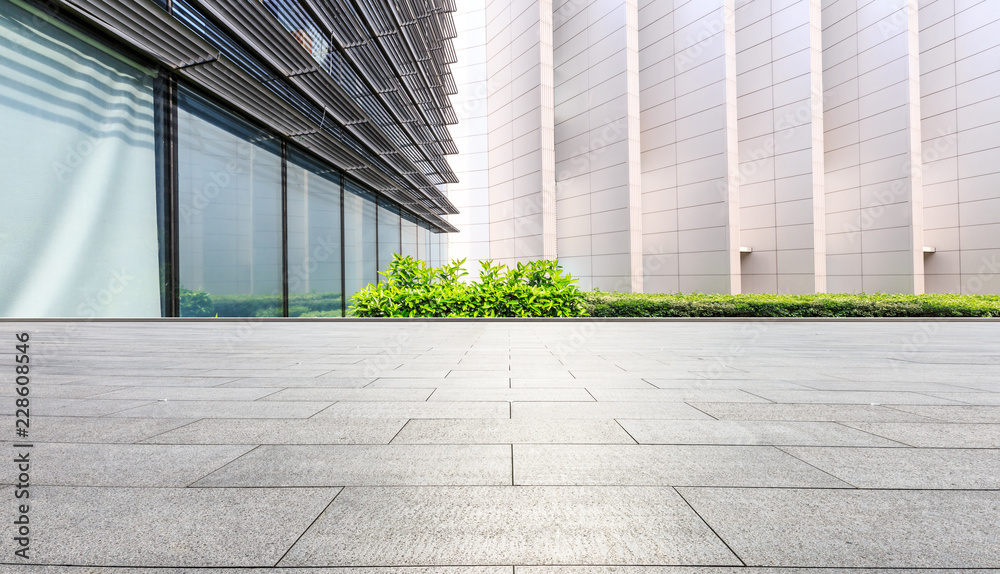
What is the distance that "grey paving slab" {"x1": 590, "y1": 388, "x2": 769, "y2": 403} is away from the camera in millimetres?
3639

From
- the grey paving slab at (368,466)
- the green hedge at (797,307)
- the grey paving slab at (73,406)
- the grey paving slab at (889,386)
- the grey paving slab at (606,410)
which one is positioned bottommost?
the grey paving slab at (889,386)

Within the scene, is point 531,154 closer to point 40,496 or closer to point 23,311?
point 23,311

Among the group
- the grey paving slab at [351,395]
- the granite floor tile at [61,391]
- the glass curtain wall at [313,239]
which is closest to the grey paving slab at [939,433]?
the grey paving slab at [351,395]

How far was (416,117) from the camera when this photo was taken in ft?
55.5

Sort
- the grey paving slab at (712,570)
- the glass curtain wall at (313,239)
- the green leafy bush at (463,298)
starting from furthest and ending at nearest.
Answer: the glass curtain wall at (313,239), the green leafy bush at (463,298), the grey paving slab at (712,570)

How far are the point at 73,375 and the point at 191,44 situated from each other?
6807 mm

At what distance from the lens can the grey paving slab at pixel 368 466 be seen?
2080 millimetres

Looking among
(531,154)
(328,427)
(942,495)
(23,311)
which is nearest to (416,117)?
(531,154)

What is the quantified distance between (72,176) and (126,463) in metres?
9.03

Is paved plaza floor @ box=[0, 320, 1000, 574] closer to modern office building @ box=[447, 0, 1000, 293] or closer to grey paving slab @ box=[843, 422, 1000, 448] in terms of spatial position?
grey paving slab @ box=[843, 422, 1000, 448]

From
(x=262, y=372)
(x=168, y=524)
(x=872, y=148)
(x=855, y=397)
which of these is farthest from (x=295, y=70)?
(x=872, y=148)

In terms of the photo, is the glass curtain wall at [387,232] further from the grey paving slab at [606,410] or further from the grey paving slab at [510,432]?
the grey paving slab at [510,432]

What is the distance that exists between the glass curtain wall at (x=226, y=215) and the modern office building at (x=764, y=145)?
12.5m

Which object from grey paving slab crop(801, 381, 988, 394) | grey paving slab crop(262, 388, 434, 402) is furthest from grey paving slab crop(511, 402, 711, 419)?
grey paving slab crop(801, 381, 988, 394)
